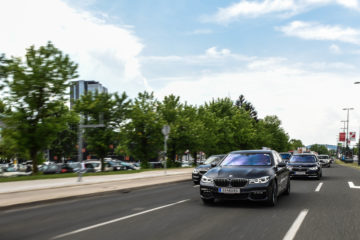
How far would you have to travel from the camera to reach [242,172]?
8883mm

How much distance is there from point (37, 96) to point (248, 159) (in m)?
15.8

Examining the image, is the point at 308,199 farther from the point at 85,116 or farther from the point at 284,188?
the point at 85,116

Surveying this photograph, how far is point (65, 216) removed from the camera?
26.9 feet

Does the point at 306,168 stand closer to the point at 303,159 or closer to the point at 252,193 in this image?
the point at 303,159

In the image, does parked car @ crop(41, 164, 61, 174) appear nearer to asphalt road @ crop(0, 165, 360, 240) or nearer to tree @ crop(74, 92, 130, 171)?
tree @ crop(74, 92, 130, 171)

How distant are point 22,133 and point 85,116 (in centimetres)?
858

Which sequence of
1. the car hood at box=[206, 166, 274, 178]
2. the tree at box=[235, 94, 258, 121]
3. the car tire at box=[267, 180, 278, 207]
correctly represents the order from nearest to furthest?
1. the car hood at box=[206, 166, 274, 178]
2. the car tire at box=[267, 180, 278, 207]
3. the tree at box=[235, 94, 258, 121]

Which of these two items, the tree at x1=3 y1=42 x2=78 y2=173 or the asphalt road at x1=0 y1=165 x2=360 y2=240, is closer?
the asphalt road at x1=0 y1=165 x2=360 y2=240

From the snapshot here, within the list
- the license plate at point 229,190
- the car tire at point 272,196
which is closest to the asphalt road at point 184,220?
the car tire at point 272,196

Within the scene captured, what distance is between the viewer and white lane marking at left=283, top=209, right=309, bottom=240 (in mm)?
5834

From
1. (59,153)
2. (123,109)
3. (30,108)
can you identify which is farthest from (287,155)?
(59,153)

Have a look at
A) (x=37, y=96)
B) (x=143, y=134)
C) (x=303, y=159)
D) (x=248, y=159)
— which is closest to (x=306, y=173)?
(x=303, y=159)

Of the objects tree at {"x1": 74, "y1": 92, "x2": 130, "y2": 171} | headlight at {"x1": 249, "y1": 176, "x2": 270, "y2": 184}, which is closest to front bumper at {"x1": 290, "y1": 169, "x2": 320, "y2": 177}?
headlight at {"x1": 249, "y1": 176, "x2": 270, "y2": 184}

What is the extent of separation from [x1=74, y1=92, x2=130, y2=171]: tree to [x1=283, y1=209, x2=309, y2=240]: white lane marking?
2304 cm
